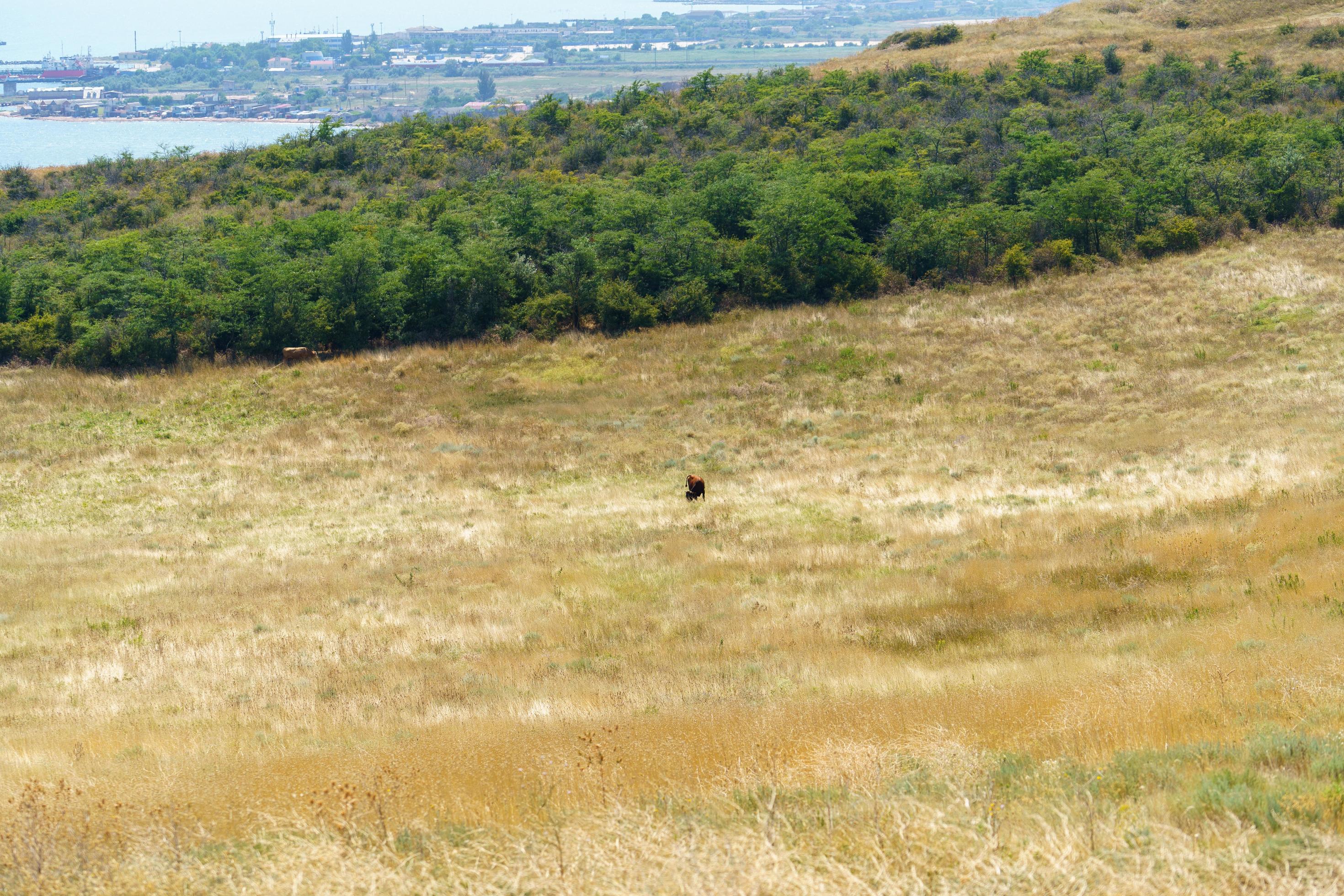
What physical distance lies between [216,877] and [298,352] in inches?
1499

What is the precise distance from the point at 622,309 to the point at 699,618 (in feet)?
95.6

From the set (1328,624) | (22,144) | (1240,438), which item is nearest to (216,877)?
(1328,624)

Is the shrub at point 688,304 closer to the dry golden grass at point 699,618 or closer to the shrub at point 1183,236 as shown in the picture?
the dry golden grass at point 699,618

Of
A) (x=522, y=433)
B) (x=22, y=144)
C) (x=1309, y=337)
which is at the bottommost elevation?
(x=522, y=433)

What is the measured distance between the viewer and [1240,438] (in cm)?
2498

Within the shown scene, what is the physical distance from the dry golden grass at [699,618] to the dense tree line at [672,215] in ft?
15.7

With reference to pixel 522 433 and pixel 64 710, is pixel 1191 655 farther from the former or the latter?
pixel 522 433

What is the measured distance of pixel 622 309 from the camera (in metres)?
42.9

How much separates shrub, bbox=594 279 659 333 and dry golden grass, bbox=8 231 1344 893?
409 cm

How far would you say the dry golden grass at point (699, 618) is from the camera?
6215 millimetres

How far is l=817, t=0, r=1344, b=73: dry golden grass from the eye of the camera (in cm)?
7169

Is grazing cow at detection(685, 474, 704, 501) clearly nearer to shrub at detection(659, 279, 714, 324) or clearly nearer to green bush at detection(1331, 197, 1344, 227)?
shrub at detection(659, 279, 714, 324)

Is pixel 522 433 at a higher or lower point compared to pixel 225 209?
lower

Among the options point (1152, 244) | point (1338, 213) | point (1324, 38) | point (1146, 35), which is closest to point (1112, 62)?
point (1146, 35)
